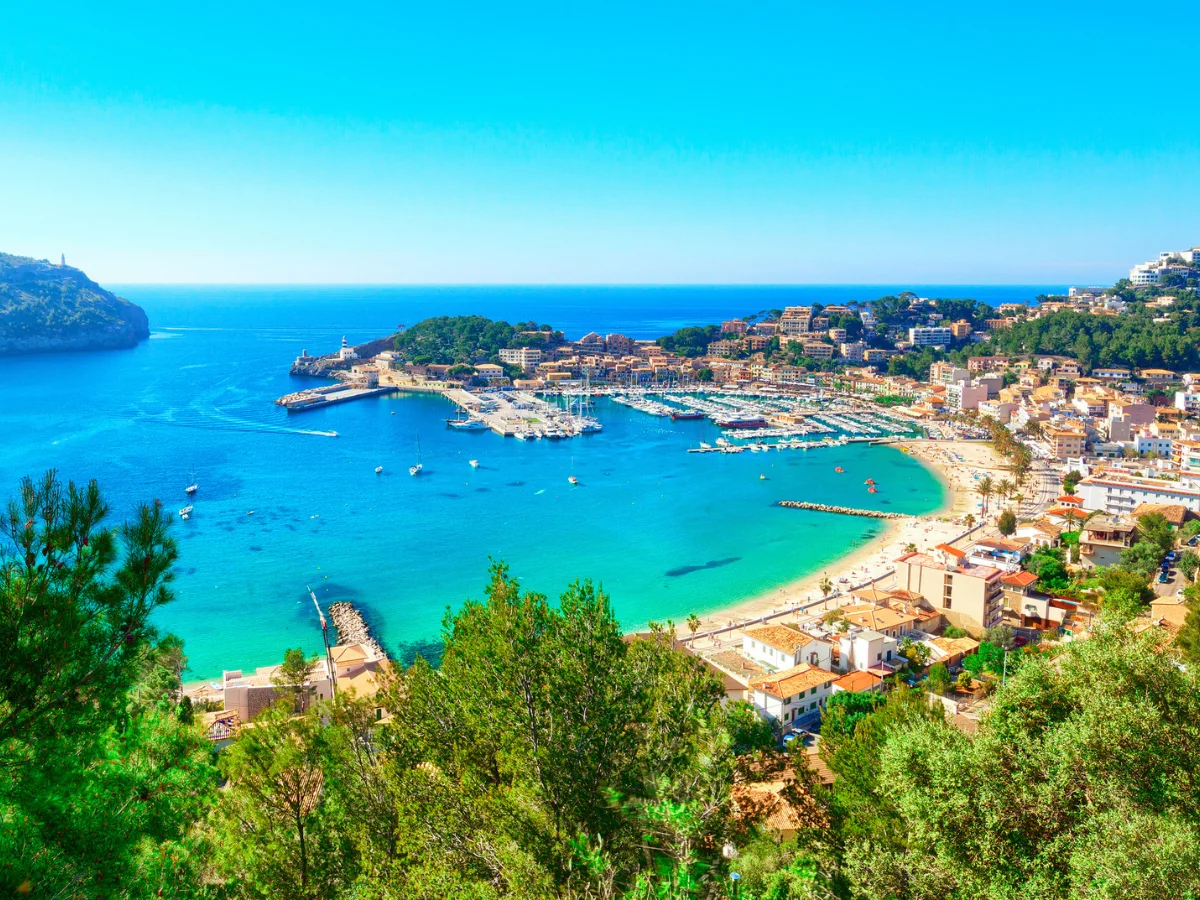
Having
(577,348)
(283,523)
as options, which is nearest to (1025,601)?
(283,523)

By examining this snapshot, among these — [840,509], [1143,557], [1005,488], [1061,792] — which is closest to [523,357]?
[840,509]

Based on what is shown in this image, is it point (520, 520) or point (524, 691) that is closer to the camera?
point (524, 691)

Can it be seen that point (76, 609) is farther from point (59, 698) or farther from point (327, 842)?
point (327, 842)

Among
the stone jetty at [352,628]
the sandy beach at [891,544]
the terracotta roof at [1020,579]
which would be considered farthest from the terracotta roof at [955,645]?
the stone jetty at [352,628]

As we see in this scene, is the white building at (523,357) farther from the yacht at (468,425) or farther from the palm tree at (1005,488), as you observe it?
the palm tree at (1005,488)

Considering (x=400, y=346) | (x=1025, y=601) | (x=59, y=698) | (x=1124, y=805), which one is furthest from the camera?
(x=400, y=346)

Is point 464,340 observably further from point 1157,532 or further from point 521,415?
point 1157,532
